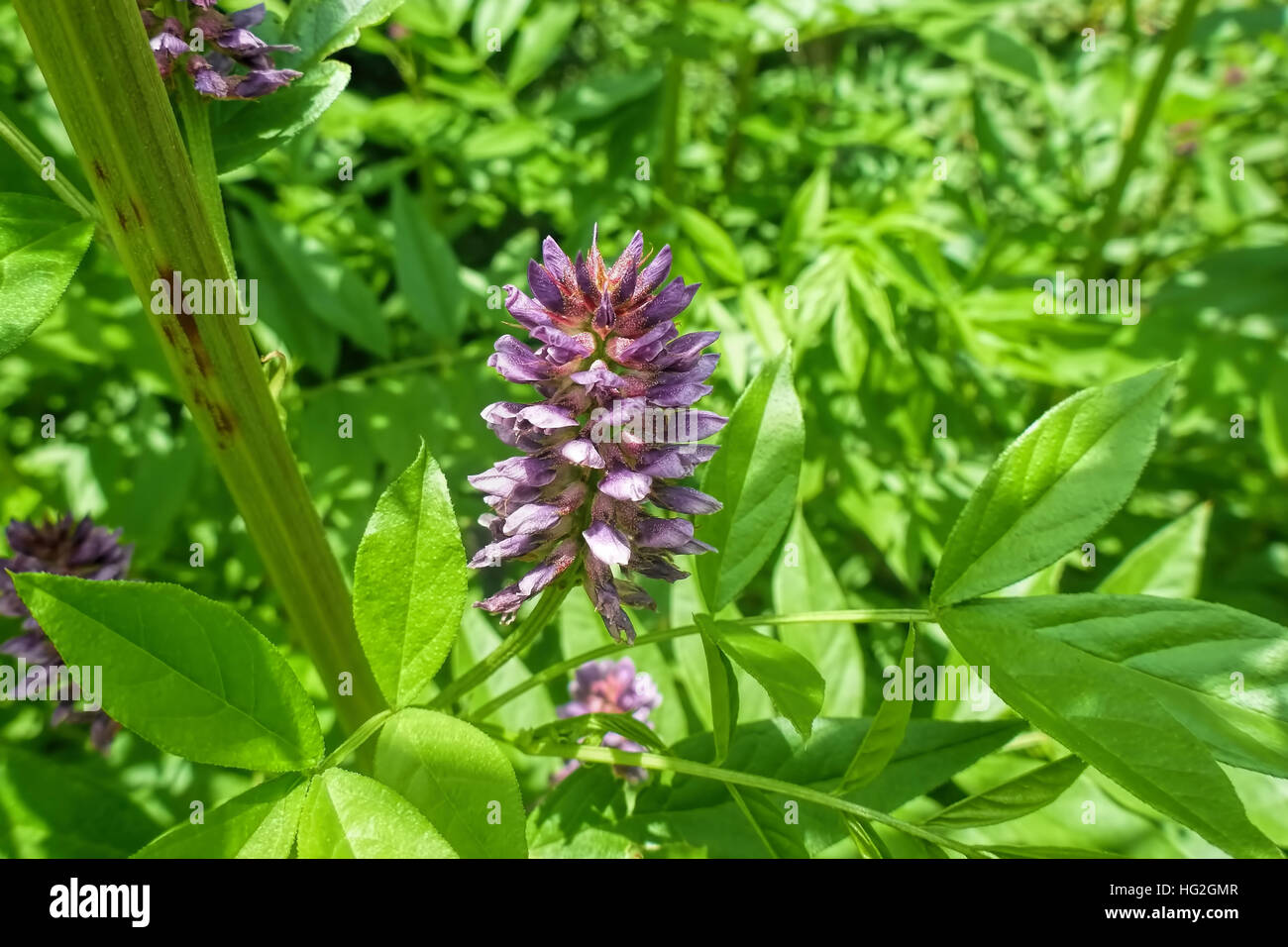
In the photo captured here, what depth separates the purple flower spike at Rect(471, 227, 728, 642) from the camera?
0.90 m

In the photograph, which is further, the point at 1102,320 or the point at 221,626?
the point at 1102,320

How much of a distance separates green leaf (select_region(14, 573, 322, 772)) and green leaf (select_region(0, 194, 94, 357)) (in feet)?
0.86

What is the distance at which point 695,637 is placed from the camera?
1.59 metres

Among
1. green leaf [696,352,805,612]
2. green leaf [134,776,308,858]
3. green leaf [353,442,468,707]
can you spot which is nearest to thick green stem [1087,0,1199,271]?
green leaf [696,352,805,612]

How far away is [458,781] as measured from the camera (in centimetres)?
83

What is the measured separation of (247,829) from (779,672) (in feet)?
1.72

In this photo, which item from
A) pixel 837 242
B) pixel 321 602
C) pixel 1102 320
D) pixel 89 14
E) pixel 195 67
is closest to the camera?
pixel 89 14

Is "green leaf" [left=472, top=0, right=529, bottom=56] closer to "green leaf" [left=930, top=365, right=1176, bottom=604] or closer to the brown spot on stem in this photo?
the brown spot on stem

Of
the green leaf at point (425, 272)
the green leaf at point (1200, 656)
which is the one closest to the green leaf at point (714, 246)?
the green leaf at point (425, 272)

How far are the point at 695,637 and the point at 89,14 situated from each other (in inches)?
47.1
